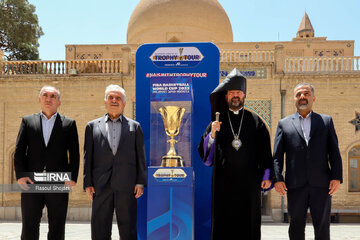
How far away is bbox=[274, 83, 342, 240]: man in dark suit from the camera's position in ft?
12.3

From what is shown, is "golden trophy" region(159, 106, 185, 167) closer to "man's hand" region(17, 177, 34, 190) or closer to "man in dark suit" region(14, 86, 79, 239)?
"man in dark suit" region(14, 86, 79, 239)

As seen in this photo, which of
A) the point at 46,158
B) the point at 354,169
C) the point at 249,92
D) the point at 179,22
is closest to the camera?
the point at 46,158

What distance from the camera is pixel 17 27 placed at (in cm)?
1554

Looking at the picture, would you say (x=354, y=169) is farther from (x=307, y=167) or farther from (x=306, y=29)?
(x=306, y=29)

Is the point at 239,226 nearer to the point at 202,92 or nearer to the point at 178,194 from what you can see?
the point at 178,194

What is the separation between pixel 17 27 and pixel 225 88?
13.6 m

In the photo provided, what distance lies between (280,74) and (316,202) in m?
8.80

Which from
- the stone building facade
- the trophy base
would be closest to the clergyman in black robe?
the trophy base

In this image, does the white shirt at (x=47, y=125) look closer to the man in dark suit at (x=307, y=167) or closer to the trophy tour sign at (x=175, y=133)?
the trophy tour sign at (x=175, y=133)

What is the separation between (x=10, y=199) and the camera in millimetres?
12570

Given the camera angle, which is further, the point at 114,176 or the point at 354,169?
the point at 354,169

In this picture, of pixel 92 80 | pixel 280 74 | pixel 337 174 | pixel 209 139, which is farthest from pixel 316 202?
pixel 92 80

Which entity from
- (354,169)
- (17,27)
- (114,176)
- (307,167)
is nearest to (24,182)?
(114,176)

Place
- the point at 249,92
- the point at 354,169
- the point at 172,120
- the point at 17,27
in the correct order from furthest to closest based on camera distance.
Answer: the point at 17,27 → the point at 249,92 → the point at 354,169 → the point at 172,120
